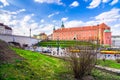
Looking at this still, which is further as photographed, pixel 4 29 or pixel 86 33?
pixel 86 33

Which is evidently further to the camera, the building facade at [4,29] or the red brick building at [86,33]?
the red brick building at [86,33]

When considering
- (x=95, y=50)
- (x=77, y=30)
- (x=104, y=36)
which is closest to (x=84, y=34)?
(x=77, y=30)

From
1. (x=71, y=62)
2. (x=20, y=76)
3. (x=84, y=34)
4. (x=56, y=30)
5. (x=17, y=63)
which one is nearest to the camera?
(x=20, y=76)

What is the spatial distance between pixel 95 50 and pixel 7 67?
4471mm

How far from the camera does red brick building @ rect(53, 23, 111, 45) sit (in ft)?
335

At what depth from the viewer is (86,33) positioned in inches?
4732

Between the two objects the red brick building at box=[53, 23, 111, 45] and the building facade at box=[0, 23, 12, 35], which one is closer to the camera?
the building facade at box=[0, 23, 12, 35]

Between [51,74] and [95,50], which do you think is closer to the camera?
[51,74]

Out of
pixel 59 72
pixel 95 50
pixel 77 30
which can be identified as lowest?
pixel 59 72

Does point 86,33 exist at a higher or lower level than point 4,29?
lower

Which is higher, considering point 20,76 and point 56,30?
point 56,30

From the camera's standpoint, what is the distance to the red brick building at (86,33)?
4016 inches

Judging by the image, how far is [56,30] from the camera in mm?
134125

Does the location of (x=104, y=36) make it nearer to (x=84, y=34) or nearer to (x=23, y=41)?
(x=84, y=34)
